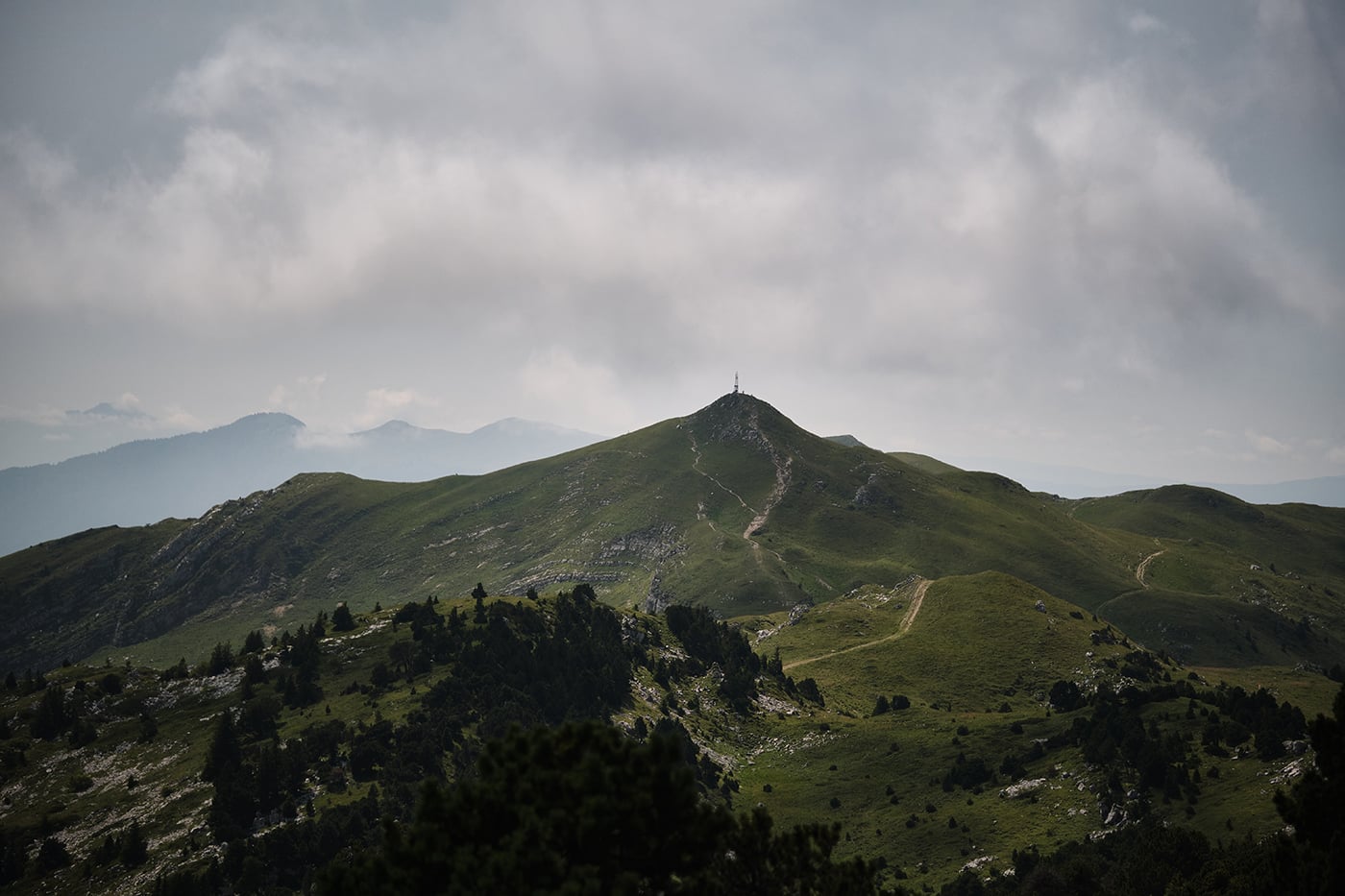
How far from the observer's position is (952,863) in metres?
87.6

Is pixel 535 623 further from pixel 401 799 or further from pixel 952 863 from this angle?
pixel 952 863

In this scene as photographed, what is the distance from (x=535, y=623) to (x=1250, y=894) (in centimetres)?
10944

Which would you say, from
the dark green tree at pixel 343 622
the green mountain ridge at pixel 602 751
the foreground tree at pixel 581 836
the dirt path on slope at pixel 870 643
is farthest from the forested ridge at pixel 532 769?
the dirt path on slope at pixel 870 643

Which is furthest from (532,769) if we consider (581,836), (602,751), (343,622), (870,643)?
(870,643)

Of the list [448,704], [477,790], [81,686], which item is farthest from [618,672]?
[477,790]

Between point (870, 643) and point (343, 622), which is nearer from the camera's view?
point (343, 622)

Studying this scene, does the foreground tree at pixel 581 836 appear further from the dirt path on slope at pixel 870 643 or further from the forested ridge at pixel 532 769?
the dirt path on slope at pixel 870 643

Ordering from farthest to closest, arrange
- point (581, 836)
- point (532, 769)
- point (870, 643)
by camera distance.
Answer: point (870, 643), point (532, 769), point (581, 836)

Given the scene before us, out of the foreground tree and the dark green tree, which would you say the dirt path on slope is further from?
the foreground tree

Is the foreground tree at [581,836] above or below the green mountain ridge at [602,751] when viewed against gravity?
above


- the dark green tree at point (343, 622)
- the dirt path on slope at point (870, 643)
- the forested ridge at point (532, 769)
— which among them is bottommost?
the dirt path on slope at point (870, 643)

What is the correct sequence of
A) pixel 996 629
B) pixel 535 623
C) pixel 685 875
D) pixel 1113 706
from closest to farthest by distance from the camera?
pixel 685 875 → pixel 1113 706 → pixel 535 623 → pixel 996 629

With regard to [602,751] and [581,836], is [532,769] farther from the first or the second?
[581,836]

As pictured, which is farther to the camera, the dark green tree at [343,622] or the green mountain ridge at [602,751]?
the dark green tree at [343,622]
